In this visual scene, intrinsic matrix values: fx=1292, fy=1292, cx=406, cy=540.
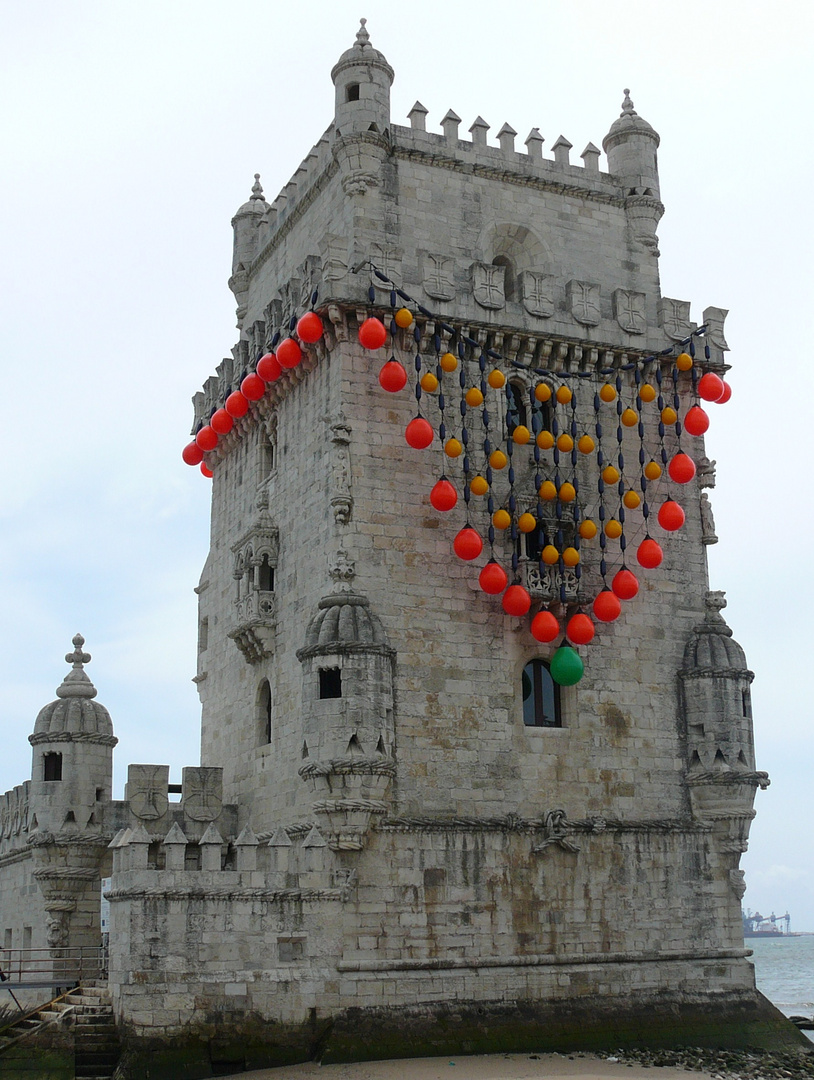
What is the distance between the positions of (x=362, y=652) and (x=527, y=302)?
9.36 meters

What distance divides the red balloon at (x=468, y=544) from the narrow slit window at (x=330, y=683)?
3480 millimetres

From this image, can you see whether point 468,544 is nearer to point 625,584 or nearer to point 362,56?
point 625,584

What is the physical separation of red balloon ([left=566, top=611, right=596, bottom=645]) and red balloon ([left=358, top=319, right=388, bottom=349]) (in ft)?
23.0

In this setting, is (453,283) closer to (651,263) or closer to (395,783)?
(651,263)

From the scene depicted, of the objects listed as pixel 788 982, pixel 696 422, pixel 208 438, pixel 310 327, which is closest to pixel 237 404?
pixel 208 438

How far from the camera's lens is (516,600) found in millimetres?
26406

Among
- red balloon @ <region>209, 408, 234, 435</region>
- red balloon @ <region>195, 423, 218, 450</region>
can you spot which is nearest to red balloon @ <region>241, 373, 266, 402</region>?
red balloon @ <region>209, 408, 234, 435</region>

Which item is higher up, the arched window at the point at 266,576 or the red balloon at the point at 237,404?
the red balloon at the point at 237,404

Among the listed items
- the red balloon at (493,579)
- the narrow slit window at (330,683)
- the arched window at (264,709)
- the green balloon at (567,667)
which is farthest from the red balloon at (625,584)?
the arched window at (264,709)

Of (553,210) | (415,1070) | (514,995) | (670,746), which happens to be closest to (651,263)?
(553,210)

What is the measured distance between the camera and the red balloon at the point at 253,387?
29.9m

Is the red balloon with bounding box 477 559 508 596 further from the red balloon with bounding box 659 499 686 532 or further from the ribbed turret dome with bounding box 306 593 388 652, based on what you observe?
the red balloon with bounding box 659 499 686 532

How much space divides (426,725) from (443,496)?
461 centimetres

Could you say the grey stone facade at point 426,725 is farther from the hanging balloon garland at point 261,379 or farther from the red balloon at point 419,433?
the red balloon at point 419,433
